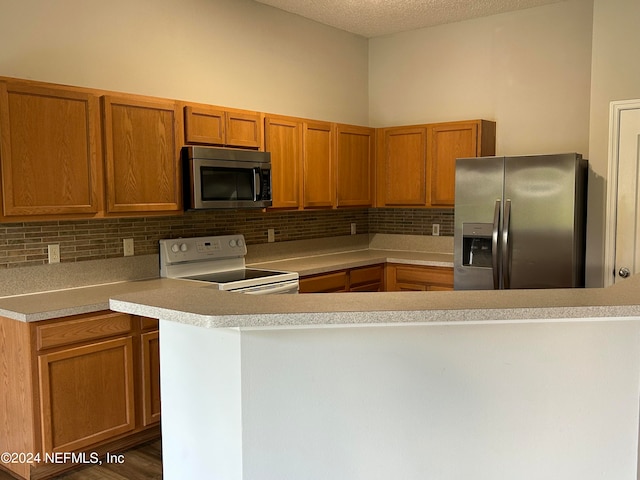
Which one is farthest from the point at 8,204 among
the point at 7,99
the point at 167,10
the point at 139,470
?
the point at 167,10

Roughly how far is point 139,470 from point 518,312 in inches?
90.1

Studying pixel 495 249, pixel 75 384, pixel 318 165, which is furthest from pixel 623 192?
pixel 75 384

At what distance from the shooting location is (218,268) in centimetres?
431

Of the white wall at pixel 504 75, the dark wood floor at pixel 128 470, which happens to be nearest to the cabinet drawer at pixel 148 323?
the dark wood floor at pixel 128 470

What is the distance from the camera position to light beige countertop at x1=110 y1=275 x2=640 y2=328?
170 cm

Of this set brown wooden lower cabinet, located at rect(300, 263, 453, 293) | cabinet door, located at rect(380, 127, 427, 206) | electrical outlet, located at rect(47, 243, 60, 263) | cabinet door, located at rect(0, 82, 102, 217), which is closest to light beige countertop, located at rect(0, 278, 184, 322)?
electrical outlet, located at rect(47, 243, 60, 263)

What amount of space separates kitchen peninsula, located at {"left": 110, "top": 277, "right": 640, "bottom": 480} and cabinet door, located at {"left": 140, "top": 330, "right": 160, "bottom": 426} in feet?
4.77

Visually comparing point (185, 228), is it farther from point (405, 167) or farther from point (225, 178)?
point (405, 167)

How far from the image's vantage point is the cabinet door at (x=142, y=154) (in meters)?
3.37

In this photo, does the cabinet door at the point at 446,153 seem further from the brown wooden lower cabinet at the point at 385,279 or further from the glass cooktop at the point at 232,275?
the glass cooktop at the point at 232,275

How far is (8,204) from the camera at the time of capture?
2.92m

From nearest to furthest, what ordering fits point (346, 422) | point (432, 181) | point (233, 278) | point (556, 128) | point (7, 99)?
point (346, 422)
point (7, 99)
point (233, 278)
point (556, 128)
point (432, 181)

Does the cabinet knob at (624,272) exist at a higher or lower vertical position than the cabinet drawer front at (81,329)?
higher

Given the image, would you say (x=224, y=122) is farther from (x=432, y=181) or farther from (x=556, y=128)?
(x=556, y=128)
